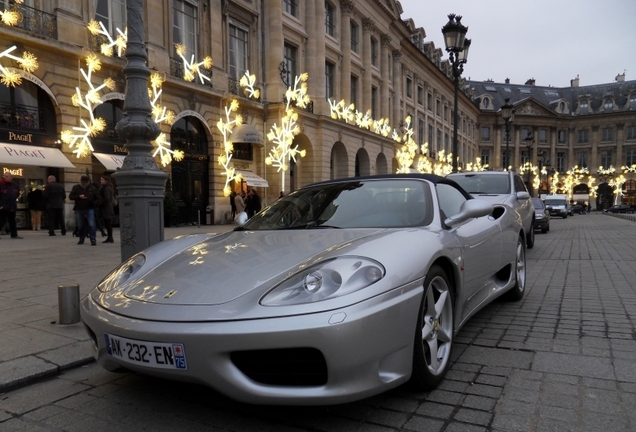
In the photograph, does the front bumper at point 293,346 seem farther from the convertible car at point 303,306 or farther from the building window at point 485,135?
the building window at point 485,135

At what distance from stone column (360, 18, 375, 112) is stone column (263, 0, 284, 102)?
37.1ft

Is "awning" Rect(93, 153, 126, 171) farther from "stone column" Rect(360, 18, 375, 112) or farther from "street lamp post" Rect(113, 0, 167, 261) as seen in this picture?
"stone column" Rect(360, 18, 375, 112)

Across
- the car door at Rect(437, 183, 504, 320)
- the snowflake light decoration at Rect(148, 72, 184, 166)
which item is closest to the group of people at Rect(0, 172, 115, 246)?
the snowflake light decoration at Rect(148, 72, 184, 166)

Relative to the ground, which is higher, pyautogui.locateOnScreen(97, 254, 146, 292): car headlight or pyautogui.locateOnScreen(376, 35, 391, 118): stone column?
pyautogui.locateOnScreen(376, 35, 391, 118): stone column

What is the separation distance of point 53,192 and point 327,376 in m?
13.6

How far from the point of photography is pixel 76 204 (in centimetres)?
1127

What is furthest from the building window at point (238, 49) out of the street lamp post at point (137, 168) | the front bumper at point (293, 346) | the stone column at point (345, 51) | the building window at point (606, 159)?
the building window at point (606, 159)

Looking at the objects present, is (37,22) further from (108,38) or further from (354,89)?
(354,89)

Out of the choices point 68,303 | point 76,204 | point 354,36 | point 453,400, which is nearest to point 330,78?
point 354,36

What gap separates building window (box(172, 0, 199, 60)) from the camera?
2002 centimetres

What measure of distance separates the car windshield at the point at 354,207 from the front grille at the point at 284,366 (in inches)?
53.6

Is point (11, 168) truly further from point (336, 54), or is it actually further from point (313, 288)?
point (336, 54)

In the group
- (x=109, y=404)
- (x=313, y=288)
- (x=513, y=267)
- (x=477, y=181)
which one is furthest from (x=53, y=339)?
(x=477, y=181)

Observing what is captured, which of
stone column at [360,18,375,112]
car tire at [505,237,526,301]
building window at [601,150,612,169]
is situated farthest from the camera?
building window at [601,150,612,169]
